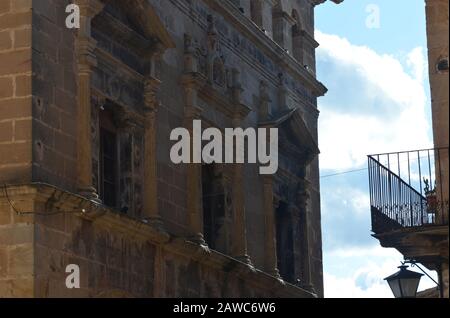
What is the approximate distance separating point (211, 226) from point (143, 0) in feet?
16.5

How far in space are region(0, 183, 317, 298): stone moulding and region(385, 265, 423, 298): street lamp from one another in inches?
171

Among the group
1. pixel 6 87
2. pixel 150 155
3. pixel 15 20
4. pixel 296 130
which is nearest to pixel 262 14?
pixel 296 130

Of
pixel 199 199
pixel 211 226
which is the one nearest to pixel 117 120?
pixel 199 199

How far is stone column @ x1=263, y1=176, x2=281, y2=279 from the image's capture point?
2655cm

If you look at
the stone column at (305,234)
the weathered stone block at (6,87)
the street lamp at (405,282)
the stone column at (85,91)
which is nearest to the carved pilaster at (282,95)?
the stone column at (305,234)

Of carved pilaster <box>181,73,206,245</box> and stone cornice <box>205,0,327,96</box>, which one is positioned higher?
stone cornice <box>205,0,327,96</box>

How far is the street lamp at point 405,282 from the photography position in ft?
57.9

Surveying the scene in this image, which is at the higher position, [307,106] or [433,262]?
[307,106]

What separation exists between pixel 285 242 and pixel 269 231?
Result: 62.6 inches

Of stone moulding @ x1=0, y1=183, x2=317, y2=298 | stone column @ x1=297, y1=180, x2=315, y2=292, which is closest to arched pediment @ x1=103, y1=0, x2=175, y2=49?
stone moulding @ x1=0, y1=183, x2=317, y2=298

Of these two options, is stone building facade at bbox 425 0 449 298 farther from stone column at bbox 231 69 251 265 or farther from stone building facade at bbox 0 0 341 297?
stone column at bbox 231 69 251 265

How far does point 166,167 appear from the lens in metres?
22.7

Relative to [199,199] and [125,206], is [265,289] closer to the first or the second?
[199,199]

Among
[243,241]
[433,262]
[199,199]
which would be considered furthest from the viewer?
[243,241]
